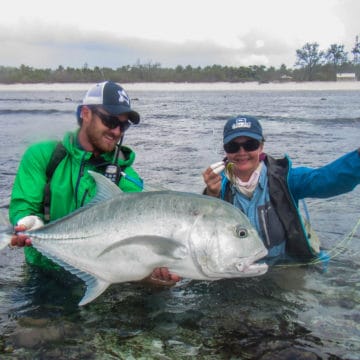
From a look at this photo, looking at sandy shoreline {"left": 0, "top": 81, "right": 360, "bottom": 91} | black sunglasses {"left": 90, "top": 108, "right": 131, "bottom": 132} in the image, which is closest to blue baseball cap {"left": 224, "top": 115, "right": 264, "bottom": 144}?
black sunglasses {"left": 90, "top": 108, "right": 131, "bottom": 132}

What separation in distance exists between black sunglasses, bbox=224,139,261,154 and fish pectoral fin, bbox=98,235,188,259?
5.53ft

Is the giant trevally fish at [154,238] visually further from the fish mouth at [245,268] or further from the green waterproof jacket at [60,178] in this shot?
the green waterproof jacket at [60,178]

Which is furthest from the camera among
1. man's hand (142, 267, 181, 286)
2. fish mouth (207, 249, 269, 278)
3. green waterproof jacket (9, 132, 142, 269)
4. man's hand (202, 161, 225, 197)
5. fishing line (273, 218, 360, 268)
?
fishing line (273, 218, 360, 268)

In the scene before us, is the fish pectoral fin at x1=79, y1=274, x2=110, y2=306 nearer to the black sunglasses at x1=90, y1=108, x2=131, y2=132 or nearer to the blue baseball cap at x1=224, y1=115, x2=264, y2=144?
the black sunglasses at x1=90, y1=108, x2=131, y2=132

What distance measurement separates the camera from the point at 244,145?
482 cm

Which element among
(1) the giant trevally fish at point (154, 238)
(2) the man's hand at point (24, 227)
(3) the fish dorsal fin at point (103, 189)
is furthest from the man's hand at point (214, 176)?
(2) the man's hand at point (24, 227)

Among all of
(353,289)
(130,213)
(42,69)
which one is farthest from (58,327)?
(42,69)

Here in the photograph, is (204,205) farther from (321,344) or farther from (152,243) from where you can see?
(321,344)

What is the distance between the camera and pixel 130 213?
11.9 ft

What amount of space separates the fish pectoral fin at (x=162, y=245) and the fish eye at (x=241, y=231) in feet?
1.25

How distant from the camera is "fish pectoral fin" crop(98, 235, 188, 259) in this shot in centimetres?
345

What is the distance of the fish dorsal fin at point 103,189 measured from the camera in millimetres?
3910

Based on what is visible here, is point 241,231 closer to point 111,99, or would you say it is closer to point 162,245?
point 162,245

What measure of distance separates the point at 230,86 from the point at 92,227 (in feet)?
317
